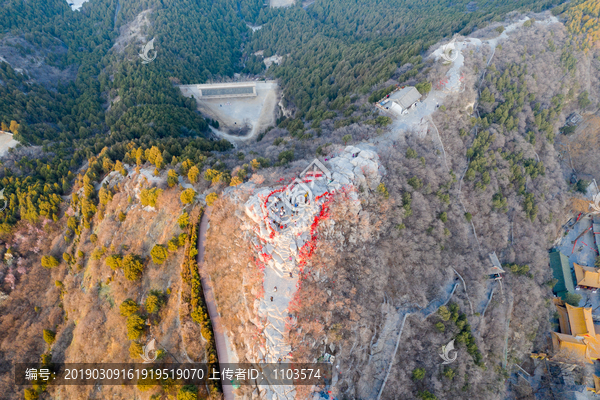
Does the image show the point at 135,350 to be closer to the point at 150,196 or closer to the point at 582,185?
the point at 150,196

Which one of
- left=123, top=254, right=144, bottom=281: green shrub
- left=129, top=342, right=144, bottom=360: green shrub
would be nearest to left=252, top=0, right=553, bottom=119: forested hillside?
left=123, top=254, right=144, bottom=281: green shrub

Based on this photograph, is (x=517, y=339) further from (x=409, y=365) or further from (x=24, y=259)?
(x=24, y=259)

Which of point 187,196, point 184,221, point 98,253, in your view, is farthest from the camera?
point 98,253

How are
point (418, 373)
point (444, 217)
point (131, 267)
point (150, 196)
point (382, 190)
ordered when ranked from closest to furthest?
point (418, 373) → point (131, 267) → point (382, 190) → point (150, 196) → point (444, 217)

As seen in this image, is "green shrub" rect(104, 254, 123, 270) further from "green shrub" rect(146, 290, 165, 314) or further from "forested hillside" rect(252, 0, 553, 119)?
"forested hillside" rect(252, 0, 553, 119)

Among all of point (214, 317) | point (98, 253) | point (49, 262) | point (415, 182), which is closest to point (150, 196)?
point (98, 253)
